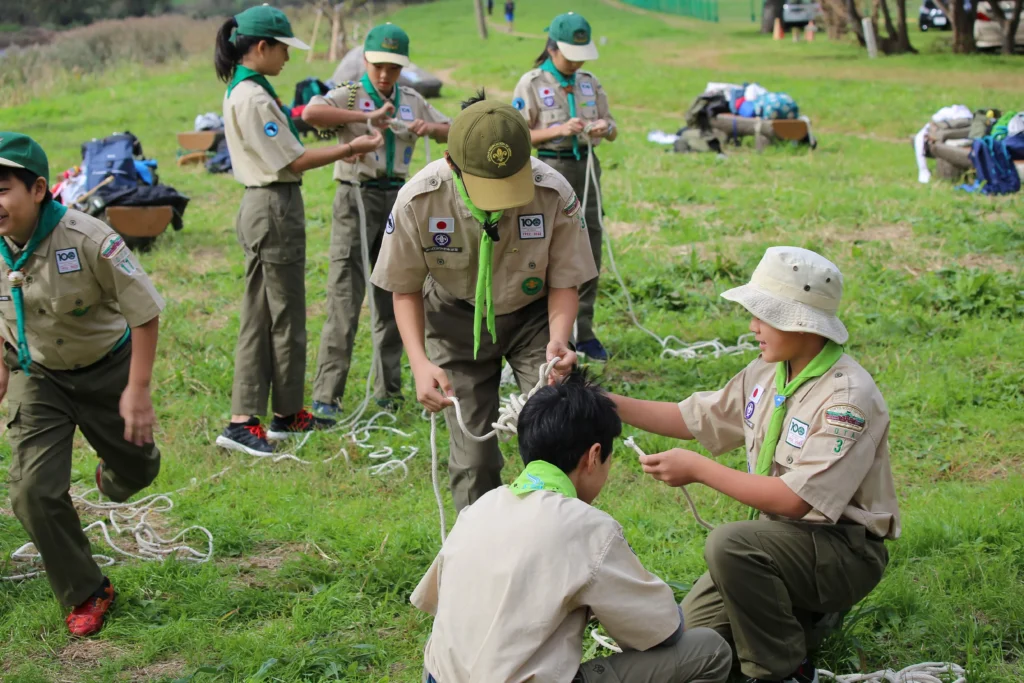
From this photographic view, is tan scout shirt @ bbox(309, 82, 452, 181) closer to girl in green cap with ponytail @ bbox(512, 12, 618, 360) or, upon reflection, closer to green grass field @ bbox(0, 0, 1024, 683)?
girl in green cap with ponytail @ bbox(512, 12, 618, 360)

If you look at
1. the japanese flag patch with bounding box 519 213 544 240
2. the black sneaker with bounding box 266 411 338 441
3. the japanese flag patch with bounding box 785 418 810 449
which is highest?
the japanese flag patch with bounding box 519 213 544 240

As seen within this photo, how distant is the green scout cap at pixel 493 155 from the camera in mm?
3439

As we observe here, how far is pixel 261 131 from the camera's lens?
17.5 feet

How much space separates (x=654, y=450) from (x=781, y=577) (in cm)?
222

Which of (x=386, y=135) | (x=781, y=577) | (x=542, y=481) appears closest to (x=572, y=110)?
(x=386, y=135)

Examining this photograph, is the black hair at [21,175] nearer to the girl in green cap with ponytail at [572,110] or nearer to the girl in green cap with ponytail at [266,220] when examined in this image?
the girl in green cap with ponytail at [266,220]

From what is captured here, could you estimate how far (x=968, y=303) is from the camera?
22.9 feet

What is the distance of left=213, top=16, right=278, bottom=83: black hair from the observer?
5.30 meters

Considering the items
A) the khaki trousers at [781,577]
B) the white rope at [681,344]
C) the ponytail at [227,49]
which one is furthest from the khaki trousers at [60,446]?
the white rope at [681,344]

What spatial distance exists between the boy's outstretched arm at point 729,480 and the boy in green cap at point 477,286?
22.6 inches

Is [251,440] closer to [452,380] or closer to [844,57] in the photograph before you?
[452,380]

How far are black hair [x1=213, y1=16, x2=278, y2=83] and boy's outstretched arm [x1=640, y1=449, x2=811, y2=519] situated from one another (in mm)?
3256

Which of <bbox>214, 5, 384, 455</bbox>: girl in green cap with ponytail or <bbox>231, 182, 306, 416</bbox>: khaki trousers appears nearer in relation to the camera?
<bbox>214, 5, 384, 455</bbox>: girl in green cap with ponytail

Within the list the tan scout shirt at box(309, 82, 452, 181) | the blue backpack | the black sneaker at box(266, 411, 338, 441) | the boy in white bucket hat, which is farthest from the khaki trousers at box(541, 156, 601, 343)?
the blue backpack
